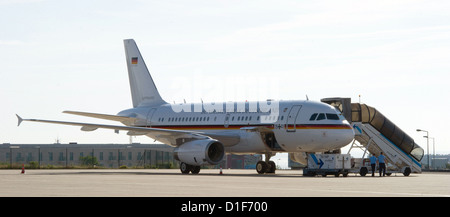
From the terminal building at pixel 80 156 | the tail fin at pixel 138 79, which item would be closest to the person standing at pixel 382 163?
the tail fin at pixel 138 79

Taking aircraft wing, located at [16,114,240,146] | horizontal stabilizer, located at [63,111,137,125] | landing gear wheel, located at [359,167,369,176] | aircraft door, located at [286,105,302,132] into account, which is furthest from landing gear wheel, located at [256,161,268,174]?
horizontal stabilizer, located at [63,111,137,125]

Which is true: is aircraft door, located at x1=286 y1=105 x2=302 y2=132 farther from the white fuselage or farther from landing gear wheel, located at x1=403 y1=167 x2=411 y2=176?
landing gear wheel, located at x1=403 y1=167 x2=411 y2=176

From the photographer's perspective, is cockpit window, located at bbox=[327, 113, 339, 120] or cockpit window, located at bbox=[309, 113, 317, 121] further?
cockpit window, located at bbox=[309, 113, 317, 121]

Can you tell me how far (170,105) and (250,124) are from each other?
8.13m

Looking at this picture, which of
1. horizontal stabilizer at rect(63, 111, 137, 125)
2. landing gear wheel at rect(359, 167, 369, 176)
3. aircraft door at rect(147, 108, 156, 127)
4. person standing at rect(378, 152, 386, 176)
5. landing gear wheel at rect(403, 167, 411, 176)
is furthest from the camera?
aircraft door at rect(147, 108, 156, 127)

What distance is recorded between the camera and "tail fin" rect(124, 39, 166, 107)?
4747 centimetres

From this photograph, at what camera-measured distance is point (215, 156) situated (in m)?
37.9

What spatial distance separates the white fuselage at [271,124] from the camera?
36250 millimetres

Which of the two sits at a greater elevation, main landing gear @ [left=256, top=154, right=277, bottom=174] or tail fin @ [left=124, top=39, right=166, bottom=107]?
tail fin @ [left=124, top=39, right=166, bottom=107]

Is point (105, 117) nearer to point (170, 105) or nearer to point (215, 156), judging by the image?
point (170, 105)

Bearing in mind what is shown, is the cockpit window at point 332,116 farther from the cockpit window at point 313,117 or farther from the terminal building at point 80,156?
the terminal building at point 80,156

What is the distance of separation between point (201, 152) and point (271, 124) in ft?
13.2
